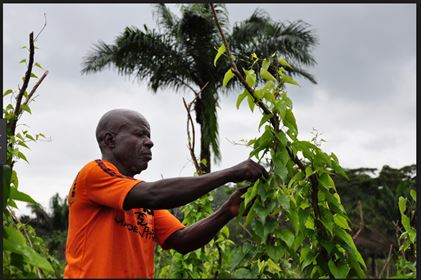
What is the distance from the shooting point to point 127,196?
1.72 meters

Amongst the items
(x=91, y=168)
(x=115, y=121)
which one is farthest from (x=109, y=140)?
(x=91, y=168)

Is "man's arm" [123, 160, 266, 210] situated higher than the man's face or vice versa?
the man's face

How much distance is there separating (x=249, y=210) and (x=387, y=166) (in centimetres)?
2763

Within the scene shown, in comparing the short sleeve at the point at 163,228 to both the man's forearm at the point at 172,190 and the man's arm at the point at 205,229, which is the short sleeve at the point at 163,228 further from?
the man's forearm at the point at 172,190

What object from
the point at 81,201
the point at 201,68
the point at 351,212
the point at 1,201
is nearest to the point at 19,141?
the point at 81,201

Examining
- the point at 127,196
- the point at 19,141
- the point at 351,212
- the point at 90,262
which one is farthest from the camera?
the point at 351,212

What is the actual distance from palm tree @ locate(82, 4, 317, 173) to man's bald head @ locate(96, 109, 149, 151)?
13463mm

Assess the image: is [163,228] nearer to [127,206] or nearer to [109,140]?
[109,140]

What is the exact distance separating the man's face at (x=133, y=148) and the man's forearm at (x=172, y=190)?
373 mm

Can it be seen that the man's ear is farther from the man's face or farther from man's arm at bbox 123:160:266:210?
man's arm at bbox 123:160:266:210

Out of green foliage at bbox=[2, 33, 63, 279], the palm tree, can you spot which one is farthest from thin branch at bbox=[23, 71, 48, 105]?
the palm tree

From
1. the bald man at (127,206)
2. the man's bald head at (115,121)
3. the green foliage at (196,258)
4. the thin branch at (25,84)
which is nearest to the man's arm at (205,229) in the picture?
the bald man at (127,206)

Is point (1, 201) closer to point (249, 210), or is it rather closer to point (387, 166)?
point (249, 210)

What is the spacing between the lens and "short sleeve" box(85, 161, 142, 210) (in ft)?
5.71
